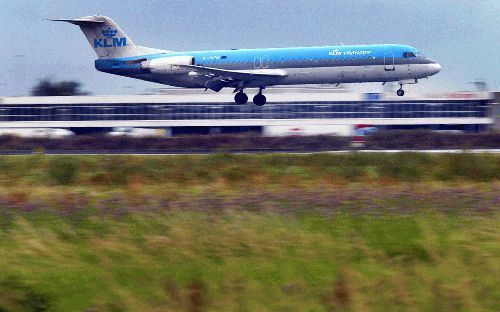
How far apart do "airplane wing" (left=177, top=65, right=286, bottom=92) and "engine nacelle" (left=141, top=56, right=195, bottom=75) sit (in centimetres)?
130

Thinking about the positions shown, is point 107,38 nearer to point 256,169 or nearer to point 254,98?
point 254,98

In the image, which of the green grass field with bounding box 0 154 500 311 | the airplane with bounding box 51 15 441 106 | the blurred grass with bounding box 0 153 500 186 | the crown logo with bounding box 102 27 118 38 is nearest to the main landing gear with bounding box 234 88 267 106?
the airplane with bounding box 51 15 441 106

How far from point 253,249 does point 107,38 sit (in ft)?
183

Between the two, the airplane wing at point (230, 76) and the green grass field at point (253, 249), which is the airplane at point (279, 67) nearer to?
the airplane wing at point (230, 76)

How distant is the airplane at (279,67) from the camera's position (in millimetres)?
60500

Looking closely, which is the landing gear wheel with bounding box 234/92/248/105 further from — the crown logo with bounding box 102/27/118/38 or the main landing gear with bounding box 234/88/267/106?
the crown logo with bounding box 102/27/118/38

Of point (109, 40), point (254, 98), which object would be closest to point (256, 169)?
point (254, 98)

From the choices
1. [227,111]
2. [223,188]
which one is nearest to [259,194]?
[223,188]

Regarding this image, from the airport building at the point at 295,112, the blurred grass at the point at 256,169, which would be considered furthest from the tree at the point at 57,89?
the blurred grass at the point at 256,169

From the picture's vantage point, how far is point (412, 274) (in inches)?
561

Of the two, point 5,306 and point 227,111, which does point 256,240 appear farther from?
point 227,111

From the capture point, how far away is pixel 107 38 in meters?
69.5

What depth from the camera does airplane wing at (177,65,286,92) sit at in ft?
198

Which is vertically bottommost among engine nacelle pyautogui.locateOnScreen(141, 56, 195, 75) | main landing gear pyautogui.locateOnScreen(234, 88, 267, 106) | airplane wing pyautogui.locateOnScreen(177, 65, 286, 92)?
main landing gear pyautogui.locateOnScreen(234, 88, 267, 106)
